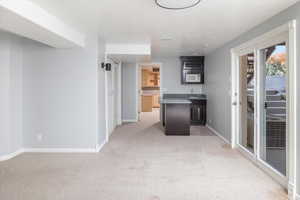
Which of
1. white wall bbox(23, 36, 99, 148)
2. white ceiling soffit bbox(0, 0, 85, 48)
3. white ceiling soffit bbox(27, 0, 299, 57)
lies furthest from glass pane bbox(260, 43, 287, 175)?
white ceiling soffit bbox(0, 0, 85, 48)

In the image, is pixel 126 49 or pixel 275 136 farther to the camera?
pixel 126 49

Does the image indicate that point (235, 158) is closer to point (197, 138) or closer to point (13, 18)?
point (197, 138)

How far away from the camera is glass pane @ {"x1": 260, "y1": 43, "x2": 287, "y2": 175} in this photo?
276 centimetres

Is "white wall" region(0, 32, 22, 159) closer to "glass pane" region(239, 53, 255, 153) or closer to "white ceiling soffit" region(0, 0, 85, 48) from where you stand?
"white ceiling soffit" region(0, 0, 85, 48)

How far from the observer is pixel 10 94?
3.78m

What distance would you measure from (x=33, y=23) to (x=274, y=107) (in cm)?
330

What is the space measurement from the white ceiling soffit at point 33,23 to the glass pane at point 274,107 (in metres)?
3.01

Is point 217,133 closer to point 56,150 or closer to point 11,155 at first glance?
point 56,150

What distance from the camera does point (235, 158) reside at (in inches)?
145

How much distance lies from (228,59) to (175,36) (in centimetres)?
134

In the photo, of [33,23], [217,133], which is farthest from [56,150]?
[217,133]

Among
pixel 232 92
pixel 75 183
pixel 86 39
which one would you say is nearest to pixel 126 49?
pixel 86 39

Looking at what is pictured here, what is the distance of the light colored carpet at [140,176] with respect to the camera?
8.09 feet

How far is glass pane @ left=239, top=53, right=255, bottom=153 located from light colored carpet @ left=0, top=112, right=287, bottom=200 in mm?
355
